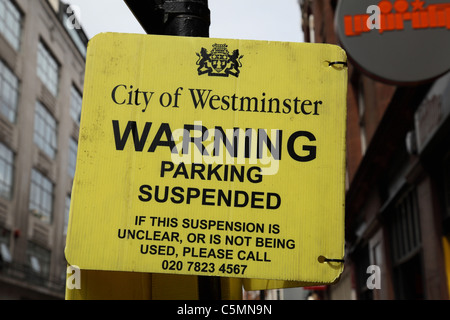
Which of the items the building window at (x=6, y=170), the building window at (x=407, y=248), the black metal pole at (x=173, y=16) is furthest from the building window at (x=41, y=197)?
the black metal pole at (x=173, y=16)

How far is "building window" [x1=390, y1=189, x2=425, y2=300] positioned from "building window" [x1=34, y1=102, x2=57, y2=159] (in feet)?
96.9

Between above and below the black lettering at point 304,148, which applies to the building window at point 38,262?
above

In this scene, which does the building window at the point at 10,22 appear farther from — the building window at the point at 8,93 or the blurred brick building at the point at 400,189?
the blurred brick building at the point at 400,189

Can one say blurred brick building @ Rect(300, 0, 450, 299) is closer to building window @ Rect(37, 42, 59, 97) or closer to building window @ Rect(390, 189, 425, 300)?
building window @ Rect(390, 189, 425, 300)

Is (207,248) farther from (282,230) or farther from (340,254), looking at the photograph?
(340,254)

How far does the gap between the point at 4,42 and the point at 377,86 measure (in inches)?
984

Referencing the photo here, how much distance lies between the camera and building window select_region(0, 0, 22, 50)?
32.8 metres

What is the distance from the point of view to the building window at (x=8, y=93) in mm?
32406
